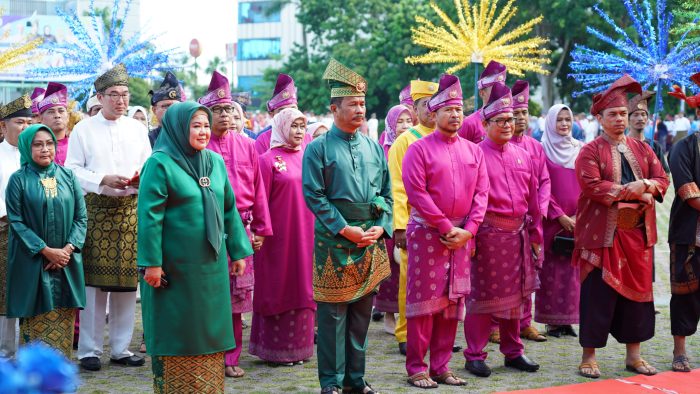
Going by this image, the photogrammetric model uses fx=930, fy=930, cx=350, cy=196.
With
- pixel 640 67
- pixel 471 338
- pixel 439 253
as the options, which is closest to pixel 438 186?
pixel 439 253

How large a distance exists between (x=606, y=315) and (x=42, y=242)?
3.96 metres

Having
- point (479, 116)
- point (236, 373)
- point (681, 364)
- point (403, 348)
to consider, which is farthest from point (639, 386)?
point (236, 373)

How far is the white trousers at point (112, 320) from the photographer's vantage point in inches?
276

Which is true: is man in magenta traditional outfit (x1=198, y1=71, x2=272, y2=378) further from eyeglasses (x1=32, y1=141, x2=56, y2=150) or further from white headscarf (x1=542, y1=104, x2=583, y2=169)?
white headscarf (x1=542, y1=104, x2=583, y2=169)

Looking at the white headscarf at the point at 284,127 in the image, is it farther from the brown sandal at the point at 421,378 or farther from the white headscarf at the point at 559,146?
the white headscarf at the point at 559,146

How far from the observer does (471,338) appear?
22.2 ft

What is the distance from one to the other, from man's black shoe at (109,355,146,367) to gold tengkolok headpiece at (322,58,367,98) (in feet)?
8.55

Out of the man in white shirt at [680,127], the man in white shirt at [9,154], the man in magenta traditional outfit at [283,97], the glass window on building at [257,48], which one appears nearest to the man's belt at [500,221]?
the man in magenta traditional outfit at [283,97]

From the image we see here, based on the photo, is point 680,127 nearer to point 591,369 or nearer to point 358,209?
point 591,369

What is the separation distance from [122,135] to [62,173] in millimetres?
711

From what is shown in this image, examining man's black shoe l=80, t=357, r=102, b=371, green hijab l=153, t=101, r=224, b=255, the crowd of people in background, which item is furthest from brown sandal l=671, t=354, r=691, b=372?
man's black shoe l=80, t=357, r=102, b=371

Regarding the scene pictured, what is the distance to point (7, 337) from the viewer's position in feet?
23.5

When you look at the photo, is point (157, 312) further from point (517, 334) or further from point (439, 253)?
point (517, 334)

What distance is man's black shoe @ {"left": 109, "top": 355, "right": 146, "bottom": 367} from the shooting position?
7.06 m
